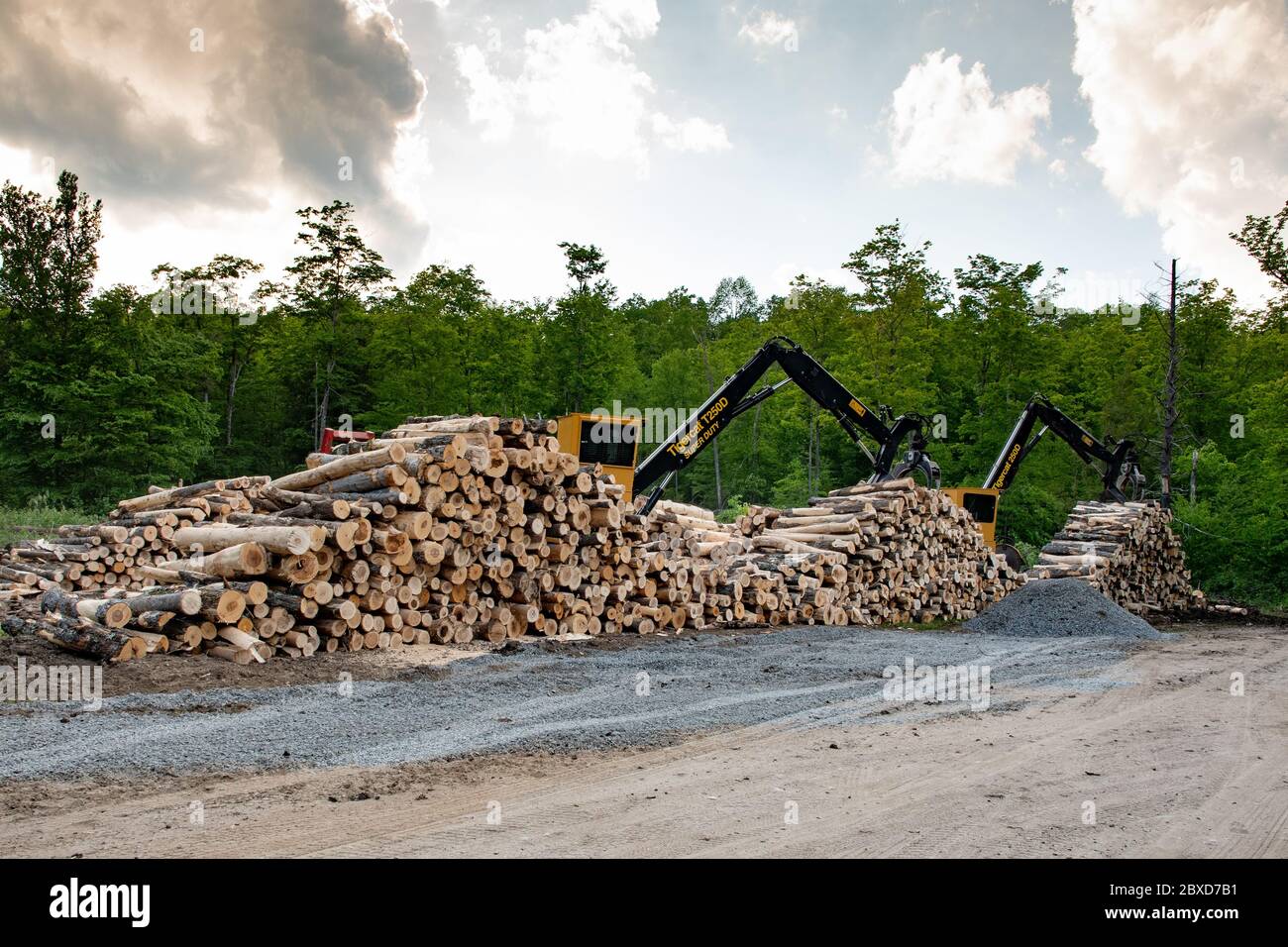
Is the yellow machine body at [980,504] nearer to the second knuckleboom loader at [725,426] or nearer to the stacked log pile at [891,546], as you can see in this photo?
the stacked log pile at [891,546]

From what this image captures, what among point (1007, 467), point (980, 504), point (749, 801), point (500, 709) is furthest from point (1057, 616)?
point (749, 801)

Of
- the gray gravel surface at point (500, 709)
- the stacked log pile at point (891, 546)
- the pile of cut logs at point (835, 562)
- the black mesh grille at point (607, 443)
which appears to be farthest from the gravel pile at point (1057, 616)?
the black mesh grille at point (607, 443)

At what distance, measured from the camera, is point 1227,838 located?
404 centimetres

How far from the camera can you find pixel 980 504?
20.5m

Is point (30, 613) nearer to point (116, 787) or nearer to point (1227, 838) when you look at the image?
point (116, 787)

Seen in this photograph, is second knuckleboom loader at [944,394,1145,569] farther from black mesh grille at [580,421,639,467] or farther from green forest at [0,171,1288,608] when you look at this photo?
black mesh grille at [580,421,639,467]

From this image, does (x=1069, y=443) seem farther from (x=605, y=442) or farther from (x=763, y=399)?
(x=605, y=442)

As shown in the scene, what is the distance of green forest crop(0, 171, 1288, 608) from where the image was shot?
98.8 ft

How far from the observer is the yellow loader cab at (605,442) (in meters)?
13.2

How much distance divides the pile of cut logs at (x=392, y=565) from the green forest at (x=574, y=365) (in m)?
18.9

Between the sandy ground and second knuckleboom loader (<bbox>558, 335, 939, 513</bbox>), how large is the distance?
24.3ft
